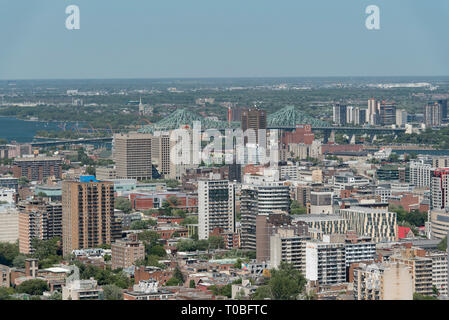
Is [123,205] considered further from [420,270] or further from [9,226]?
[420,270]

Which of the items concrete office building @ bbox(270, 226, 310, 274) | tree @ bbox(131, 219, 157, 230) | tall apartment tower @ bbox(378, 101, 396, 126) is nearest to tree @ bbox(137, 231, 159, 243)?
tree @ bbox(131, 219, 157, 230)

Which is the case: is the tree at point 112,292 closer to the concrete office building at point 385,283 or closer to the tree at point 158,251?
the concrete office building at point 385,283

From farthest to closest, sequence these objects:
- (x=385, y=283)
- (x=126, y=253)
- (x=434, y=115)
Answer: (x=434, y=115), (x=126, y=253), (x=385, y=283)

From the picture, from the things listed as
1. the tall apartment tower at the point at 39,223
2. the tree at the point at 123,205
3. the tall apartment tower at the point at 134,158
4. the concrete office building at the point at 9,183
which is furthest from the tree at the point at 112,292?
the tall apartment tower at the point at 134,158

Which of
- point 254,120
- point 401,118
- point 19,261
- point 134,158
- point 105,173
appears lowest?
point 19,261

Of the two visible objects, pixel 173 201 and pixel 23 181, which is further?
pixel 23 181

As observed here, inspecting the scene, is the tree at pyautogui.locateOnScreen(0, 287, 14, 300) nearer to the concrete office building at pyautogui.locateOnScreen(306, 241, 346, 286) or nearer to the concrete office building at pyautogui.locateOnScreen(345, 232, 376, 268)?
the concrete office building at pyautogui.locateOnScreen(306, 241, 346, 286)

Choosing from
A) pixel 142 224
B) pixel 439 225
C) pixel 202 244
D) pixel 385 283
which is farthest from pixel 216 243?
pixel 385 283

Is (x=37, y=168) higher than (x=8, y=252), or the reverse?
(x=37, y=168)
